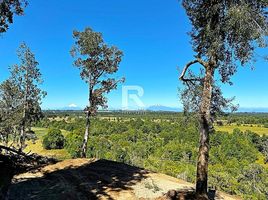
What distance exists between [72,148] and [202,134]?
292ft

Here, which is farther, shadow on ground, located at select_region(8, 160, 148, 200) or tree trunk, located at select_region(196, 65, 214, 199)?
shadow on ground, located at select_region(8, 160, 148, 200)

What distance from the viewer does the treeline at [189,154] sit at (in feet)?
216

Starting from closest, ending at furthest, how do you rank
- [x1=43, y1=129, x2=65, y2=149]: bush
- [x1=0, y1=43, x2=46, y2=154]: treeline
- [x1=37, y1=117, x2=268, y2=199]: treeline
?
[x1=0, y1=43, x2=46, y2=154]: treeline, [x1=37, y1=117, x2=268, y2=199]: treeline, [x1=43, y1=129, x2=65, y2=149]: bush

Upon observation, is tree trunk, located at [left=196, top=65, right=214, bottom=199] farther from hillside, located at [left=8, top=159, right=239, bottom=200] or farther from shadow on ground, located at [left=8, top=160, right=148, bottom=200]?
shadow on ground, located at [left=8, top=160, right=148, bottom=200]

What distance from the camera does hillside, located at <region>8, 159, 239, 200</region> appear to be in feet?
40.6

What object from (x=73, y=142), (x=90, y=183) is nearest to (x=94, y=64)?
(x=90, y=183)

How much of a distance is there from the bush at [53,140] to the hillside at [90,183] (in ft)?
318

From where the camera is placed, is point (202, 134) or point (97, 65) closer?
point (202, 134)

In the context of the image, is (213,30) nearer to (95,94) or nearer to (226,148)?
(95,94)

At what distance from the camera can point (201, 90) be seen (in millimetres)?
12672

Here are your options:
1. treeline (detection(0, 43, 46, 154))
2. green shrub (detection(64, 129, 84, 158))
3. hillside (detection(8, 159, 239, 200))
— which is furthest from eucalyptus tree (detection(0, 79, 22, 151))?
green shrub (detection(64, 129, 84, 158))

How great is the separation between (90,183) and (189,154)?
95069mm

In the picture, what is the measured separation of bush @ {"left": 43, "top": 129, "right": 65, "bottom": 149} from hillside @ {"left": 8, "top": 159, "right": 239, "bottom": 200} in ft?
318

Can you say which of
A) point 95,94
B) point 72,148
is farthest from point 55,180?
point 72,148
